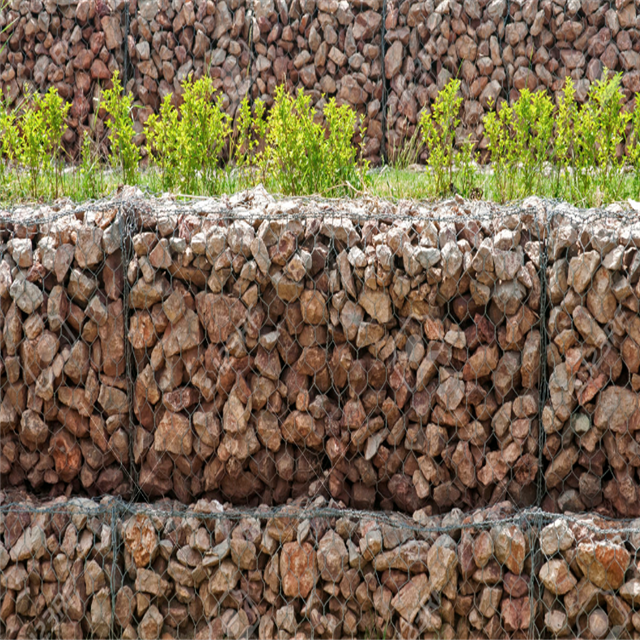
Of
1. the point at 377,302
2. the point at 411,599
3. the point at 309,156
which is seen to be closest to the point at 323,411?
the point at 377,302

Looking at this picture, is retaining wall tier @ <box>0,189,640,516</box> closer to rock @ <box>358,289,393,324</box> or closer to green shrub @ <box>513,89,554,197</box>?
rock @ <box>358,289,393,324</box>

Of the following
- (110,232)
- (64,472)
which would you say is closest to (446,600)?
(64,472)

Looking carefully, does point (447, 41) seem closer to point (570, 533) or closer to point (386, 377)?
point (386, 377)

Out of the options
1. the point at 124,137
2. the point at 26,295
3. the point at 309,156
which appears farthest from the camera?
the point at 124,137

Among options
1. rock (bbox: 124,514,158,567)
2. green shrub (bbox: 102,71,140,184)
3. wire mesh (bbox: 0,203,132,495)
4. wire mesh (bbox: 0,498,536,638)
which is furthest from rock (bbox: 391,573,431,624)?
green shrub (bbox: 102,71,140,184)

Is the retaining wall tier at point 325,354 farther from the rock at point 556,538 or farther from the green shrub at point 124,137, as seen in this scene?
A: the green shrub at point 124,137

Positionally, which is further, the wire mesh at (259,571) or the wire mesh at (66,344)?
the wire mesh at (66,344)

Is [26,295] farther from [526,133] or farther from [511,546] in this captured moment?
[526,133]

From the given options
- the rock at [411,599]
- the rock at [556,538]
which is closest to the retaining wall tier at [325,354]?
the rock at [556,538]

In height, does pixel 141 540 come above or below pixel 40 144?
below

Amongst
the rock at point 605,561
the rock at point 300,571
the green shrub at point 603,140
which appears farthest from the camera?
the green shrub at point 603,140

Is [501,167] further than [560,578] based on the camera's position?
Yes

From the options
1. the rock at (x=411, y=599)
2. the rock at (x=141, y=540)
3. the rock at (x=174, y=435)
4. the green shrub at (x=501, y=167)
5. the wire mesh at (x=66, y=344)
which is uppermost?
the green shrub at (x=501, y=167)

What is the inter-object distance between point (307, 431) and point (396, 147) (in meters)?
→ 2.35
